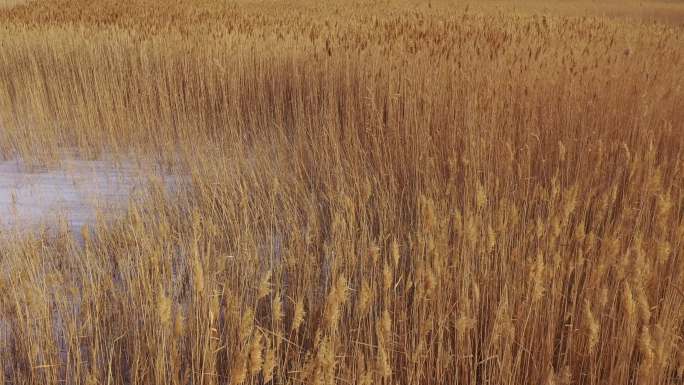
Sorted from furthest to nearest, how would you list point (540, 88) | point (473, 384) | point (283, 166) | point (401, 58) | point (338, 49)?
point (338, 49) → point (401, 58) → point (540, 88) → point (283, 166) → point (473, 384)

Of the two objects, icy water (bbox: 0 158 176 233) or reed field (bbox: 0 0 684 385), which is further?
icy water (bbox: 0 158 176 233)

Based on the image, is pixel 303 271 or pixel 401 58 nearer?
pixel 303 271

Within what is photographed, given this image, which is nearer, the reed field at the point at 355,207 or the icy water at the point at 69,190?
the reed field at the point at 355,207

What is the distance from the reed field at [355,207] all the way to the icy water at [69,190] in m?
0.11

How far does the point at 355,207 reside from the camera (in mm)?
2922

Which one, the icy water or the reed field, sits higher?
the reed field

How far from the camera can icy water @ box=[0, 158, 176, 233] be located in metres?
3.13

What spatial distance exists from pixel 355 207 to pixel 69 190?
1712mm

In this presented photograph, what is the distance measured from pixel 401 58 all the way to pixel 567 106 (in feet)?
4.16

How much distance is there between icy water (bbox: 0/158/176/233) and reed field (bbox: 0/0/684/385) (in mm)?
108

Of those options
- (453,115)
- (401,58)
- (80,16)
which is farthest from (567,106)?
(80,16)

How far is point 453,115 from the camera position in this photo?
364 centimetres

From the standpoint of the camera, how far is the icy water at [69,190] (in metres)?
3.13

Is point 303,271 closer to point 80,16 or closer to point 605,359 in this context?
point 605,359
